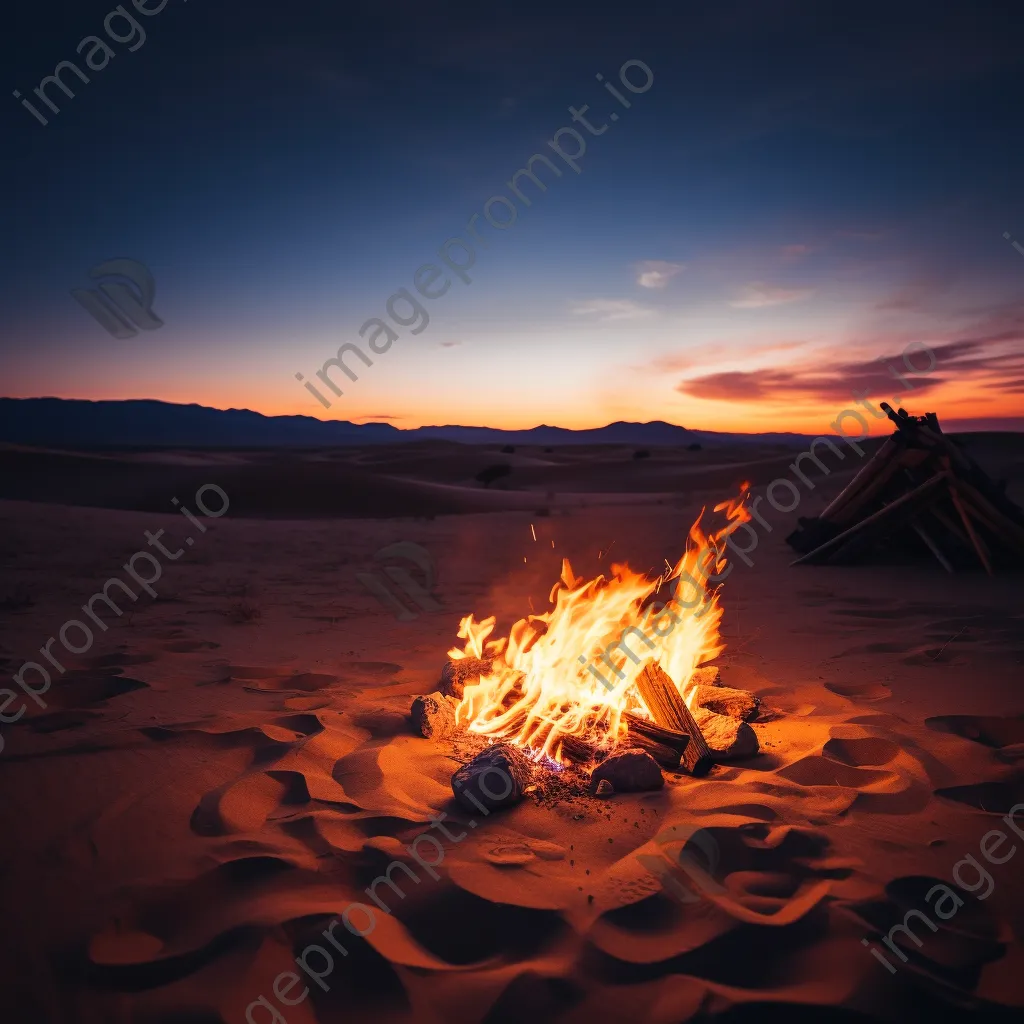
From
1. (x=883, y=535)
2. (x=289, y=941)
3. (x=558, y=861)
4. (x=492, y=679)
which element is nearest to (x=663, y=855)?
(x=558, y=861)

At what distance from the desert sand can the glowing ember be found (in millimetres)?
444

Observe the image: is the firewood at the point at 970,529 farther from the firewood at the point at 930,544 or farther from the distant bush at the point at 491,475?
the distant bush at the point at 491,475

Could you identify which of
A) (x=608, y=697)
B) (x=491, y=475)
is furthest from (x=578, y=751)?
(x=491, y=475)

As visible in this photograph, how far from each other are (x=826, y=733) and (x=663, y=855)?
58.2 inches

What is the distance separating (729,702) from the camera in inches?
147

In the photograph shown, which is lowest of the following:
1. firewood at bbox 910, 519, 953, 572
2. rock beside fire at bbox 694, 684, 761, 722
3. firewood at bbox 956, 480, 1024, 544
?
rock beside fire at bbox 694, 684, 761, 722

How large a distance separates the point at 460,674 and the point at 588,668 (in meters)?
0.84

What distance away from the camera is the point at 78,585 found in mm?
6844

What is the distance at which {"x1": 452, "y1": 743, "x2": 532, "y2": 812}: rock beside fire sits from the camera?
9.14ft

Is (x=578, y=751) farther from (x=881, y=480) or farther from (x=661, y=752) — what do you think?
(x=881, y=480)

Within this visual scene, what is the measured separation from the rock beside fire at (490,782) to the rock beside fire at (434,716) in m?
0.59

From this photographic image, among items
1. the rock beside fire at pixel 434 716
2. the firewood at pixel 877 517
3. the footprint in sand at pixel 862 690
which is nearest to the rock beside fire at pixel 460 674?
the rock beside fire at pixel 434 716

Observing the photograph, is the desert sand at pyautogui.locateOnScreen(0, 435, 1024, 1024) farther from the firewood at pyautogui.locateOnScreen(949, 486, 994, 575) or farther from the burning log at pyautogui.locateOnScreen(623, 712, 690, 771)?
the firewood at pyautogui.locateOnScreen(949, 486, 994, 575)

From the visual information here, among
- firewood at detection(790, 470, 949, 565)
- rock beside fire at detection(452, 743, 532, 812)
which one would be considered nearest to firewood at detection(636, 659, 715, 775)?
rock beside fire at detection(452, 743, 532, 812)
